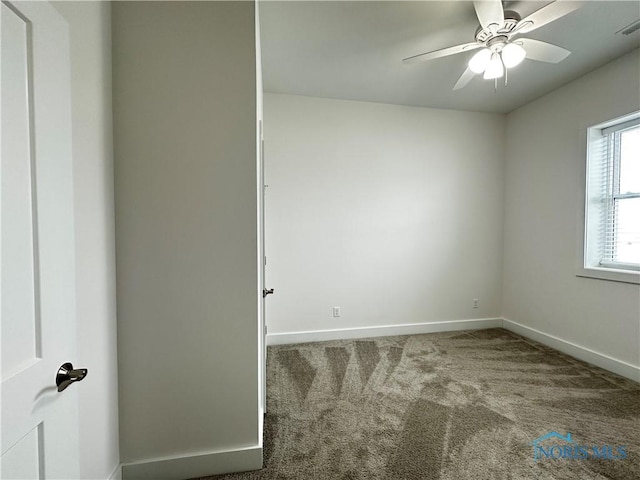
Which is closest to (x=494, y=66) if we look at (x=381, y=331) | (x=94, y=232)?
(x=94, y=232)

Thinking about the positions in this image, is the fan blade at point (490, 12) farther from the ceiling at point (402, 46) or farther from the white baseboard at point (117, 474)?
the white baseboard at point (117, 474)

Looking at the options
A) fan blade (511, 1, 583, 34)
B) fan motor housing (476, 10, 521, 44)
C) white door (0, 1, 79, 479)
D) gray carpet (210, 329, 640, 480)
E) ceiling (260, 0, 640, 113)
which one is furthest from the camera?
ceiling (260, 0, 640, 113)

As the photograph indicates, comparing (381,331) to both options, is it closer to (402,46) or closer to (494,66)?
(494,66)

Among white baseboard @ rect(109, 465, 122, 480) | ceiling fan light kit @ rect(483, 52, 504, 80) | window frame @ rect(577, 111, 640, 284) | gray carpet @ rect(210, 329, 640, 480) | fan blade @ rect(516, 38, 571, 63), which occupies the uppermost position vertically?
fan blade @ rect(516, 38, 571, 63)

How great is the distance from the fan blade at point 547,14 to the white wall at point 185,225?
60.6 inches

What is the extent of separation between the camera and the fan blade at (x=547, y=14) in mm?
1431

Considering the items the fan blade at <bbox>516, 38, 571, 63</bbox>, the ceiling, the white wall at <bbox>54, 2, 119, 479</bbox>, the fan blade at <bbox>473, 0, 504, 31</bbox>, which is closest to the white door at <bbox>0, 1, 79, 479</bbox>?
the white wall at <bbox>54, 2, 119, 479</bbox>

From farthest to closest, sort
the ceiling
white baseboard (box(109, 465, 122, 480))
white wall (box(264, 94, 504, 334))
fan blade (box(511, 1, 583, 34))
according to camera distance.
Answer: white wall (box(264, 94, 504, 334))
the ceiling
fan blade (box(511, 1, 583, 34))
white baseboard (box(109, 465, 122, 480))

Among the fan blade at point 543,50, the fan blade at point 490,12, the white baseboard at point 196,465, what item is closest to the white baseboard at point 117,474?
the white baseboard at point 196,465

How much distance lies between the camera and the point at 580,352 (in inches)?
110

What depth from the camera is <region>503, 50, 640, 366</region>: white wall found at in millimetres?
2482

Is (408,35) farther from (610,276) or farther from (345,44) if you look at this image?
(610,276)

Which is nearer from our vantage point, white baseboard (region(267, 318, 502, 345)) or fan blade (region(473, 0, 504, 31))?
fan blade (region(473, 0, 504, 31))

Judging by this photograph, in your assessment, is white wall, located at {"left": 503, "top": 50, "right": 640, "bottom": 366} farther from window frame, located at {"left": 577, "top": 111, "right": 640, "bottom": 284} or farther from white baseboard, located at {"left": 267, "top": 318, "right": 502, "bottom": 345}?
white baseboard, located at {"left": 267, "top": 318, "right": 502, "bottom": 345}
